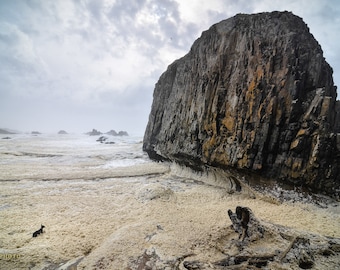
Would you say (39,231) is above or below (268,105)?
below

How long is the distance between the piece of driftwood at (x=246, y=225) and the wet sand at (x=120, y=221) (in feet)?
1.68

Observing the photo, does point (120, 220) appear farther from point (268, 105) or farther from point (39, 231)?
point (268, 105)

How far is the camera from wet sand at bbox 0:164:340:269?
501cm

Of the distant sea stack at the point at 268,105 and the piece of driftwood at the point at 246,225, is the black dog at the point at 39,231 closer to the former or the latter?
the piece of driftwood at the point at 246,225

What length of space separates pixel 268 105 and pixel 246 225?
248 inches

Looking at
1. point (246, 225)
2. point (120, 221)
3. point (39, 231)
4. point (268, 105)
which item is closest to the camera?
point (246, 225)

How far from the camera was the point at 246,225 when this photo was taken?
17.6 ft

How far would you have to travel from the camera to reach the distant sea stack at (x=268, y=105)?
835 cm

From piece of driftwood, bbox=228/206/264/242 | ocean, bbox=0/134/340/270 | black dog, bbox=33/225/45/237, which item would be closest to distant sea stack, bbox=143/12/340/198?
ocean, bbox=0/134/340/270

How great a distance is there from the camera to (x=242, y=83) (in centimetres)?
1095

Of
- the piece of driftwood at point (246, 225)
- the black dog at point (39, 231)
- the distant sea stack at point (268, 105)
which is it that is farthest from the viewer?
the distant sea stack at point (268, 105)

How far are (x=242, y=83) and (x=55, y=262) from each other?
10924 mm

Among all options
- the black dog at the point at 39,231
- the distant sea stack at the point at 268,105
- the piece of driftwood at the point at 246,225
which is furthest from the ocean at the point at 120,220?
the distant sea stack at the point at 268,105

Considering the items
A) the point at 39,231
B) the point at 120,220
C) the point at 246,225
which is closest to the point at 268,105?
the point at 246,225
